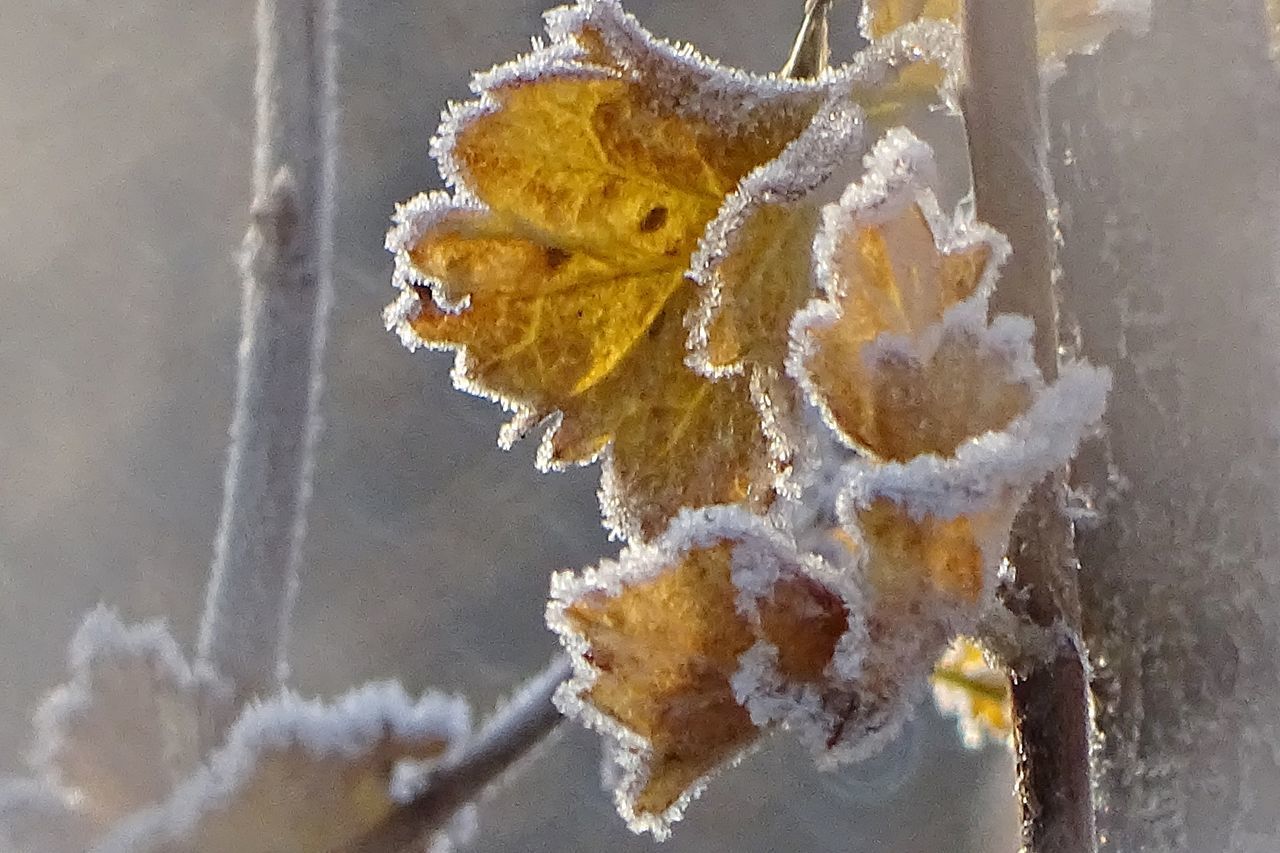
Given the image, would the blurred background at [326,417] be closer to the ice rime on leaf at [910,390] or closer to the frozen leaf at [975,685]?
the frozen leaf at [975,685]

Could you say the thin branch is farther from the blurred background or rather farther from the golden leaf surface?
the blurred background

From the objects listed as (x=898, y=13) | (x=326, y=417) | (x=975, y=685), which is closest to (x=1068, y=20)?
(x=898, y=13)

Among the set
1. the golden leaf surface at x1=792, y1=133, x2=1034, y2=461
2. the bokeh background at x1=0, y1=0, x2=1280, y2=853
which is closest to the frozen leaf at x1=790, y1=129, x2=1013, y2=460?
the golden leaf surface at x1=792, y1=133, x2=1034, y2=461

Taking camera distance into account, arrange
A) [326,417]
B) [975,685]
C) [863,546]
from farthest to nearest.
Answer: [326,417] < [975,685] < [863,546]

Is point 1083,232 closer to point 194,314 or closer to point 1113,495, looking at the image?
point 1113,495

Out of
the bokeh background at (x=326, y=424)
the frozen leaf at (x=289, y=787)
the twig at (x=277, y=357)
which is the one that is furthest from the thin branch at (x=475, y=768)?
the bokeh background at (x=326, y=424)

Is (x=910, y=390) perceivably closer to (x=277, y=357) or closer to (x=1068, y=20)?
(x=1068, y=20)

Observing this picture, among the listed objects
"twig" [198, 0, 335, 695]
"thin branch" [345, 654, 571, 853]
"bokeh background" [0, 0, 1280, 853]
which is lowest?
"thin branch" [345, 654, 571, 853]
